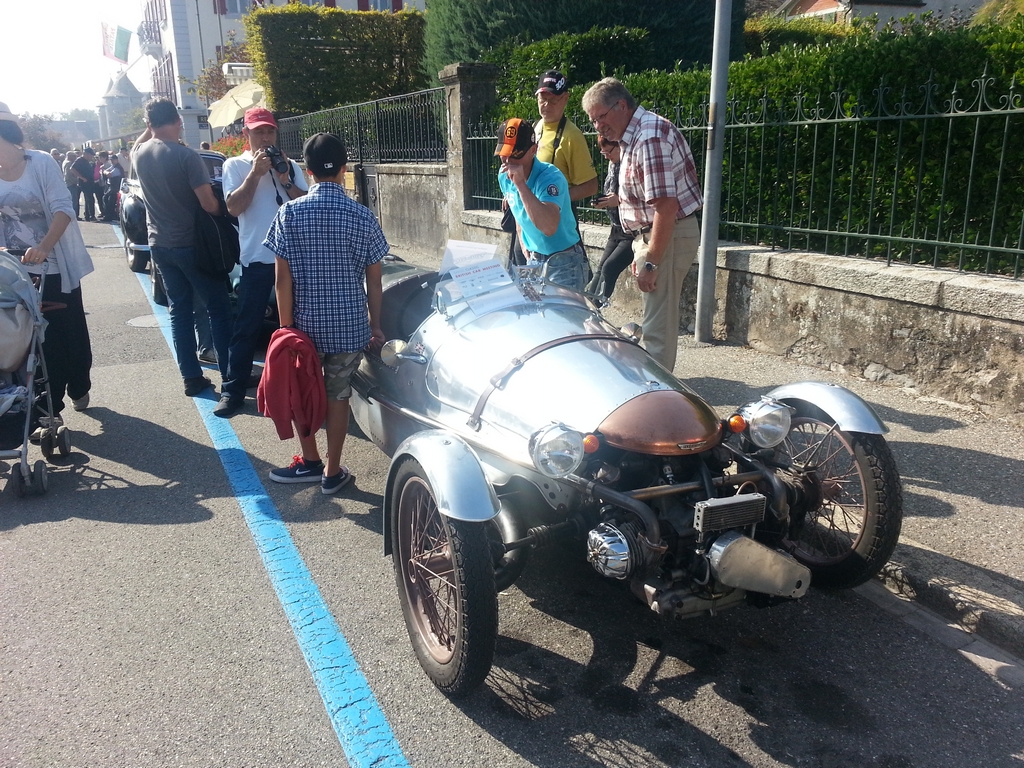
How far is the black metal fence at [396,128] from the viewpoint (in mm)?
12359

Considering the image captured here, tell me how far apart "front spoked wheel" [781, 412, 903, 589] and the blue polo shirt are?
2088 millimetres

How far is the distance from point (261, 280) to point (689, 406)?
11.6 feet

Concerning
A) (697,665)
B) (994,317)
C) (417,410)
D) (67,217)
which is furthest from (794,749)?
(67,217)

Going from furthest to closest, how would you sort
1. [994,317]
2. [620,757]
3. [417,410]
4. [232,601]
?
[994,317]
[417,410]
[232,601]
[620,757]

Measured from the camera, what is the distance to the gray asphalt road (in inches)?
104

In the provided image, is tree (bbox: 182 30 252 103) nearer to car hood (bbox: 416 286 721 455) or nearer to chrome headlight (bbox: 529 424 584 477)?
car hood (bbox: 416 286 721 455)

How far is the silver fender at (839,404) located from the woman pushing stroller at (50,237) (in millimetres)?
4365

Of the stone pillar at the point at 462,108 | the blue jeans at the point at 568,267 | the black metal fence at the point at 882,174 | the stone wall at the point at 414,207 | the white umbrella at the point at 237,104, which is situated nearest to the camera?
the blue jeans at the point at 568,267

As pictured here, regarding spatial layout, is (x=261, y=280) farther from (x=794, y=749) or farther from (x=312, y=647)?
(x=794, y=749)

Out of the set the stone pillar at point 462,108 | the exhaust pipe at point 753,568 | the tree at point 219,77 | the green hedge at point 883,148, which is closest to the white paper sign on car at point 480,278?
the exhaust pipe at point 753,568

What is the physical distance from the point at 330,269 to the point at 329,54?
19473 millimetres

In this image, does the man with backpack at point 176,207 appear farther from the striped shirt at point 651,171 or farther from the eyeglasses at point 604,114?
the striped shirt at point 651,171

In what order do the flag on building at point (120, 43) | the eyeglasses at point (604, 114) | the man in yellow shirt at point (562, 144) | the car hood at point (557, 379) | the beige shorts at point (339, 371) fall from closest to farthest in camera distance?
the car hood at point (557, 379)
the beige shorts at point (339, 371)
the eyeglasses at point (604, 114)
the man in yellow shirt at point (562, 144)
the flag on building at point (120, 43)

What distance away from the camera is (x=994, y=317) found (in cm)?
492
